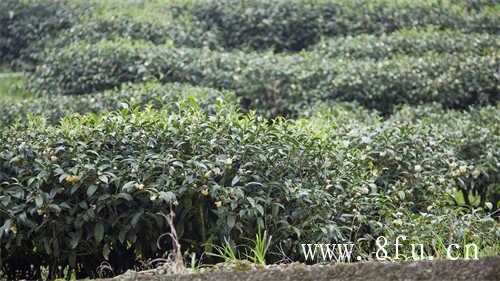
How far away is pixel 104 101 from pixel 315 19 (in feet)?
14.1

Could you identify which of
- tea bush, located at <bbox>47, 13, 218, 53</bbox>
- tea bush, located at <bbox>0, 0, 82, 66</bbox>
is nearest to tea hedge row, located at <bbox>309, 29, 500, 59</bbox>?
tea bush, located at <bbox>47, 13, 218, 53</bbox>

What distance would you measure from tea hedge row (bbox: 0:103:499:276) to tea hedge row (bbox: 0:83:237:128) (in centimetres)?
295

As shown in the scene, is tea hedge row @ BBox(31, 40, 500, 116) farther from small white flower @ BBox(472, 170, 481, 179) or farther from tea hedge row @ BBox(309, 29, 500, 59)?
small white flower @ BBox(472, 170, 481, 179)

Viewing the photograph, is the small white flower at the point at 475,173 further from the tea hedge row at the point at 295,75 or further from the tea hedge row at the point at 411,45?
the tea hedge row at the point at 411,45

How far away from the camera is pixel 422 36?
979 cm

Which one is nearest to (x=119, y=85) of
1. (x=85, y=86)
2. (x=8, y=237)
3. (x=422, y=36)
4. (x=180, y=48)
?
(x=85, y=86)

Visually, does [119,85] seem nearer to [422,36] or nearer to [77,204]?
[422,36]

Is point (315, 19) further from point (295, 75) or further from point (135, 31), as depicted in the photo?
point (135, 31)

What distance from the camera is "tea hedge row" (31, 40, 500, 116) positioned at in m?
8.39

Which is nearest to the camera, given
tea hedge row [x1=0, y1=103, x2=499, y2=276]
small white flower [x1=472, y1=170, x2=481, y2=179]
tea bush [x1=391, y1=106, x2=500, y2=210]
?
tea hedge row [x1=0, y1=103, x2=499, y2=276]

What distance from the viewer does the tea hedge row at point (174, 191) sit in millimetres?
4125

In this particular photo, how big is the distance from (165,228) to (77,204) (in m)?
0.53

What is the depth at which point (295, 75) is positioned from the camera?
28.1 feet

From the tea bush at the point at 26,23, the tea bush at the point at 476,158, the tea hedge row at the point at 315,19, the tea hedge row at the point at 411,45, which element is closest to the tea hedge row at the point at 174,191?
the tea bush at the point at 476,158
